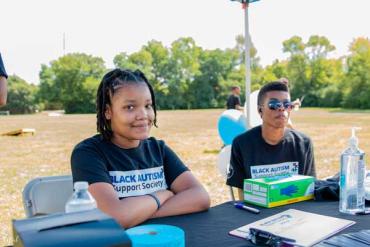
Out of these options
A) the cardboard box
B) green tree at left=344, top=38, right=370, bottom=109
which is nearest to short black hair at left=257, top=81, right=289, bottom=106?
the cardboard box

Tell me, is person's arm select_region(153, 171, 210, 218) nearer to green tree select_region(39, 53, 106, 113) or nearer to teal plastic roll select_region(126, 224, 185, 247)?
teal plastic roll select_region(126, 224, 185, 247)

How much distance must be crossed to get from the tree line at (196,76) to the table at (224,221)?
4477 cm

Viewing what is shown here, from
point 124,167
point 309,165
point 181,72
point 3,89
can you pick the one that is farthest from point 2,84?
point 181,72

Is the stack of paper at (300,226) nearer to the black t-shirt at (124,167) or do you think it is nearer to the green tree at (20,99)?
the black t-shirt at (124,167)

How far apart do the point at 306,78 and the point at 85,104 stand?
2867cm

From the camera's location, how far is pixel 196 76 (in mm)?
53344

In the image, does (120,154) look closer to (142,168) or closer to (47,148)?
(142,168)

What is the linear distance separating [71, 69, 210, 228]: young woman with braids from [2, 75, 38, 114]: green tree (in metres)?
49.2

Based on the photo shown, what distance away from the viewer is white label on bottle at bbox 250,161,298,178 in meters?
2.46

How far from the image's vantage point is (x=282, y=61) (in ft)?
184

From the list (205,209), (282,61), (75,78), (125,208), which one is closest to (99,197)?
(125,208)

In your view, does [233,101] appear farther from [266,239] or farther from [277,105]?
[266,239]

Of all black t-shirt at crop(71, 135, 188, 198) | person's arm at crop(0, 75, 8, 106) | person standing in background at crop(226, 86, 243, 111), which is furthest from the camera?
person standing in background at crop(226, 86, 243, 111)

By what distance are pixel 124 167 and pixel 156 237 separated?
871 millimetres
